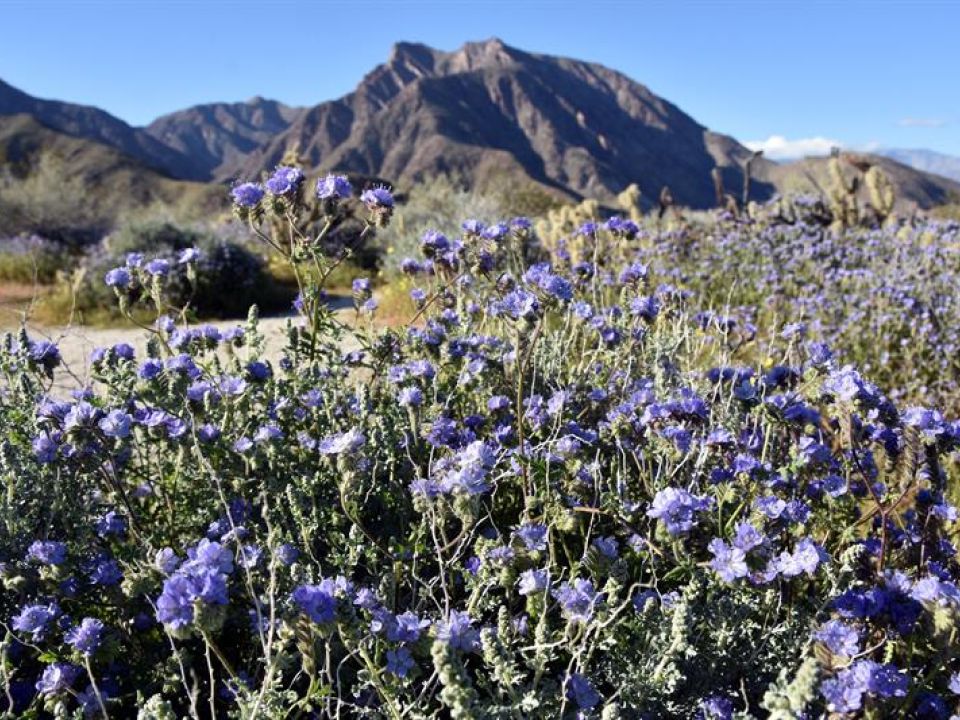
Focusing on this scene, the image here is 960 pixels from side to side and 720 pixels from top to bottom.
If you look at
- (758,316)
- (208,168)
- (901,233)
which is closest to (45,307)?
(758,316)

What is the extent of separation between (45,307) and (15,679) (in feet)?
33.2

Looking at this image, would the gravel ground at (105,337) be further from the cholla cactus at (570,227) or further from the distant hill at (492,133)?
the distant hill at (492,133)

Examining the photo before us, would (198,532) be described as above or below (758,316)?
below

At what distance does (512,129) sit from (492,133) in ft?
33.4

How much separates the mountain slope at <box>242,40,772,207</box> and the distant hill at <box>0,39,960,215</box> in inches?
12.4

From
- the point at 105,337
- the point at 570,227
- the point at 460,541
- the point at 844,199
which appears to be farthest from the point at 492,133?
the point at 460,541

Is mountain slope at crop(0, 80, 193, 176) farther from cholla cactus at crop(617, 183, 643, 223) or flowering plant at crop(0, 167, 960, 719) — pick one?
flowering plant at crop(0, 167, 960, 719)

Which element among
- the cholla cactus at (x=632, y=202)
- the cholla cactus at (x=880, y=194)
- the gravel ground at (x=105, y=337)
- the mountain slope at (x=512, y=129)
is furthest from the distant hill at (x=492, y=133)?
the gravel ground at (x=105, y=337)

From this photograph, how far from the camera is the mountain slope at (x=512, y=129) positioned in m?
130

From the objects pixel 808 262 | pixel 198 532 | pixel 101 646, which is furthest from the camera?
pixel 808 262

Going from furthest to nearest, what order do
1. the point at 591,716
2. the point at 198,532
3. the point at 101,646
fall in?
1. the point at 198,532
2. the point at 101,646
3. the point at 591,716

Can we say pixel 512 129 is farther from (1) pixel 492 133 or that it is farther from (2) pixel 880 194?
(2) pixel 880 194

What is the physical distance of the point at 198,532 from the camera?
2.59 meters

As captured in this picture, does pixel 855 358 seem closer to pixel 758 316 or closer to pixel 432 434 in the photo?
pixel 758 316
